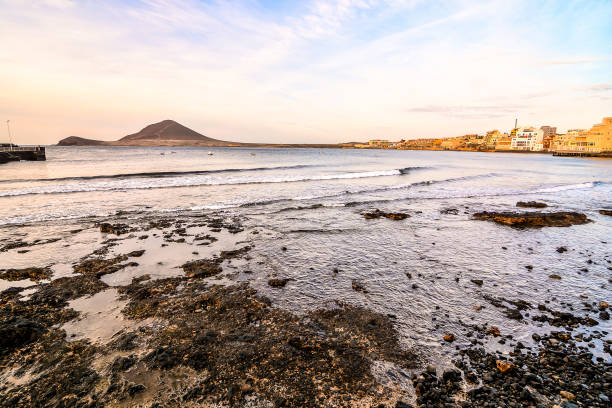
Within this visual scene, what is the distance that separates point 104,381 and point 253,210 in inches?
491

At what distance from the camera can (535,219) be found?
563 inches

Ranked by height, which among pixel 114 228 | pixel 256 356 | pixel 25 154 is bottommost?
pixel 256 356

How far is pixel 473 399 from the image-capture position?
156 inches

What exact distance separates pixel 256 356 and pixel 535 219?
1591 centimetres

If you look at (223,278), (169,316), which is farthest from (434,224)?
(169,316)

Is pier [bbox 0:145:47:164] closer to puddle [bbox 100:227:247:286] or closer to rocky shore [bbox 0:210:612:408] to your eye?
puddle [bbox 100:227:247:286]

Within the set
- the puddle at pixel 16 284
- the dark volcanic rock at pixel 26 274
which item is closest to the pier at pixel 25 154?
the dark volcanic rock at pixel 26 274

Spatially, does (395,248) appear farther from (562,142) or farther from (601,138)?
(562,142)

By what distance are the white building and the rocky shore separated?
667ft

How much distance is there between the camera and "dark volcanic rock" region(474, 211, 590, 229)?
13891 millimetres

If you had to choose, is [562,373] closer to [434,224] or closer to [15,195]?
[434,224]

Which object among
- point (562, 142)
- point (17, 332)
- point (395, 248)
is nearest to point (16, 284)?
point (17, 332)

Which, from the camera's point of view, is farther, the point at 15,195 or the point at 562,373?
the point at 15,195

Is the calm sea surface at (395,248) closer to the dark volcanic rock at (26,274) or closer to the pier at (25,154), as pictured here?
the dark volcanic rock at (26,274)
